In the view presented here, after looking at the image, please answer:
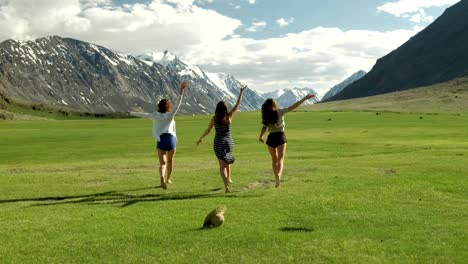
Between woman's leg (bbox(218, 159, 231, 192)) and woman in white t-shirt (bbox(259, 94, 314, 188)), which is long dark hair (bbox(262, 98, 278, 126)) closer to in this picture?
woman in white t-shirt (bbox(259, 94, 314, 188))

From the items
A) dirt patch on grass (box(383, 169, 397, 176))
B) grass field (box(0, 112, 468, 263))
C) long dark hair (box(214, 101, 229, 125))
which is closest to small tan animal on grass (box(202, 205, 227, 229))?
grass field (box(0, 112, 468, 263))

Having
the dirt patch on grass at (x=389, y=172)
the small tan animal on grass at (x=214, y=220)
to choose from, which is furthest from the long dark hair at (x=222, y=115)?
the dirt patch on grass at (x=389, y=172)

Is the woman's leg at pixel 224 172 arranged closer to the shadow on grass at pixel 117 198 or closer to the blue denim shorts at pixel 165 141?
the shadow on grass at pixel 117 198

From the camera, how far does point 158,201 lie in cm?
1666

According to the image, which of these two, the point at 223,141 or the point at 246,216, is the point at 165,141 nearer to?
the point at 223,141

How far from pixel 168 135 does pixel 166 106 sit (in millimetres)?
1143

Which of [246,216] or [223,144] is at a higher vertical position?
[223,144]

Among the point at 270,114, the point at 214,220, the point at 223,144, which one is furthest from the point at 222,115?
the point at 214,220

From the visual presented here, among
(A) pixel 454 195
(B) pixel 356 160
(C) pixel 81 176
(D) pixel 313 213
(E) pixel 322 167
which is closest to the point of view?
(D) pixel 313 213

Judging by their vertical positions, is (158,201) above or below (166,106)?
below

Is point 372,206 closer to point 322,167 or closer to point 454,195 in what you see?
point 454,195

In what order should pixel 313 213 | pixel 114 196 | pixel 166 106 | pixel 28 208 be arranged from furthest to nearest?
pixel 166 106 < pixel 114 196 < pixel 28 208 < pixel 313 213

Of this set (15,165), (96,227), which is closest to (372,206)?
(96,227)

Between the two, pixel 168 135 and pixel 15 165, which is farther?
pixel 15 165
